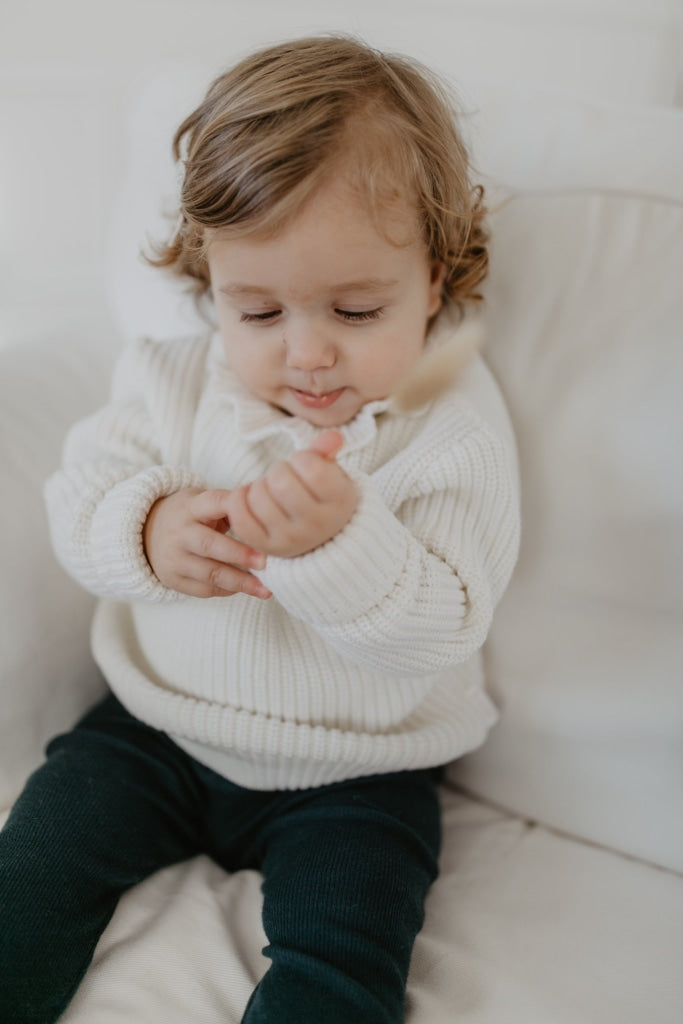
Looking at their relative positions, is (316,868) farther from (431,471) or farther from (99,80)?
(99,80)

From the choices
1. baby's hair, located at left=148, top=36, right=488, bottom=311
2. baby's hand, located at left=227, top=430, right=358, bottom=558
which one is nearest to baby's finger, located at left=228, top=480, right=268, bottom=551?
baby's hand, located at left=227, top=430, right=358, bottom=558

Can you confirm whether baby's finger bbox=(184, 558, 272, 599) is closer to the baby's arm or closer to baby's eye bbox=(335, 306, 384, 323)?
the baby's arm

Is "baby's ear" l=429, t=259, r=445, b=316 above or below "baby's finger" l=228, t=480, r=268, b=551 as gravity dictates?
above

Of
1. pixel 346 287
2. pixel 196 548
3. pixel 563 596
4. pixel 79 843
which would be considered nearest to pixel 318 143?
pixel 346 287

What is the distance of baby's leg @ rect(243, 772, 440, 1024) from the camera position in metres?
0.64

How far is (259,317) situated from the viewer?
721 mm

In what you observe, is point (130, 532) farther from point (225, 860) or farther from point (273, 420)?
point (225, 860)

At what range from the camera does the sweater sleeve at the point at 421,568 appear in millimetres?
580

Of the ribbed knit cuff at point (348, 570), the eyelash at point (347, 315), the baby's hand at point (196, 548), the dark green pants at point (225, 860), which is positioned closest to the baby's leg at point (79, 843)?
the dark green pants at point (225, 860)

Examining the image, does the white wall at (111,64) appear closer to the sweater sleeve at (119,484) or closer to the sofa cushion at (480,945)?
the sweater sleeve at (119,484)

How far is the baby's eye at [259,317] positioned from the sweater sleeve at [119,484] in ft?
0.45

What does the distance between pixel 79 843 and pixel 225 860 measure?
0.16 m

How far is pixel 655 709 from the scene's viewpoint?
2.75 feet

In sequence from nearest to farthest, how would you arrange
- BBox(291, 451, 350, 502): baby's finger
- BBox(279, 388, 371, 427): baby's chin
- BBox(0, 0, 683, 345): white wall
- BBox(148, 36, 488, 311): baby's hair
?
1. BBox(291, 451, 350, 502): baby's finger
2. BBox(148, 36, 488, 311): baby's hair
3. BBox(279, 388, 371, 427): baby's chin
4. BBox(0, 0, 683, 345): white wall
